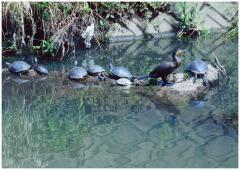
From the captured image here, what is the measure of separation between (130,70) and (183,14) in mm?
2441

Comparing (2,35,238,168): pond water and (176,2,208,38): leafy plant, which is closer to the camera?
(2,35,238,168): pond water

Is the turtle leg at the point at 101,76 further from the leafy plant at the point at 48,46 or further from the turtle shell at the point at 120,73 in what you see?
the leafy plant at the point at 48,46

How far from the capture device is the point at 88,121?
19.3 ft

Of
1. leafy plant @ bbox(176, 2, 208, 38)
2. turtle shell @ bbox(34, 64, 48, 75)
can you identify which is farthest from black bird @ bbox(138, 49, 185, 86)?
leafy plant @ bbox(176, 2, 208, 38)

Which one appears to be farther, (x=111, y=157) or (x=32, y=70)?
(x=32, y=70)

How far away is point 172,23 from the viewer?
33.0ft

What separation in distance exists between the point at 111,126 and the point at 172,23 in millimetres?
4846

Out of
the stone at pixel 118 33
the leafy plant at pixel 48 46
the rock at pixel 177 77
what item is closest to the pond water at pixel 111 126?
the rock at pixel 177 77

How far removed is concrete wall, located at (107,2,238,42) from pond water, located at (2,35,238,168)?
7.13ft

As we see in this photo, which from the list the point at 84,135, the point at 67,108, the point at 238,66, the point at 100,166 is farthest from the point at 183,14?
the point at 100,166

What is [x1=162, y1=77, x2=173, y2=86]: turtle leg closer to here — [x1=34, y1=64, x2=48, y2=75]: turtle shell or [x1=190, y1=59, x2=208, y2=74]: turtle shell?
[x1=190, y1=59, x2=208, y2=74]: turtle shell

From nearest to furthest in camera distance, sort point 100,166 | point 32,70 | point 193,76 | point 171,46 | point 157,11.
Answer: point 100,166 → point 193,76 → point 32,70 → point 171,46 → point 157,11

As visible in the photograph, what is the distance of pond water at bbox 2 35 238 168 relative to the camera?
4918mm

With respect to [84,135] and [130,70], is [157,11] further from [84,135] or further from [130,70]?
[84,135]
